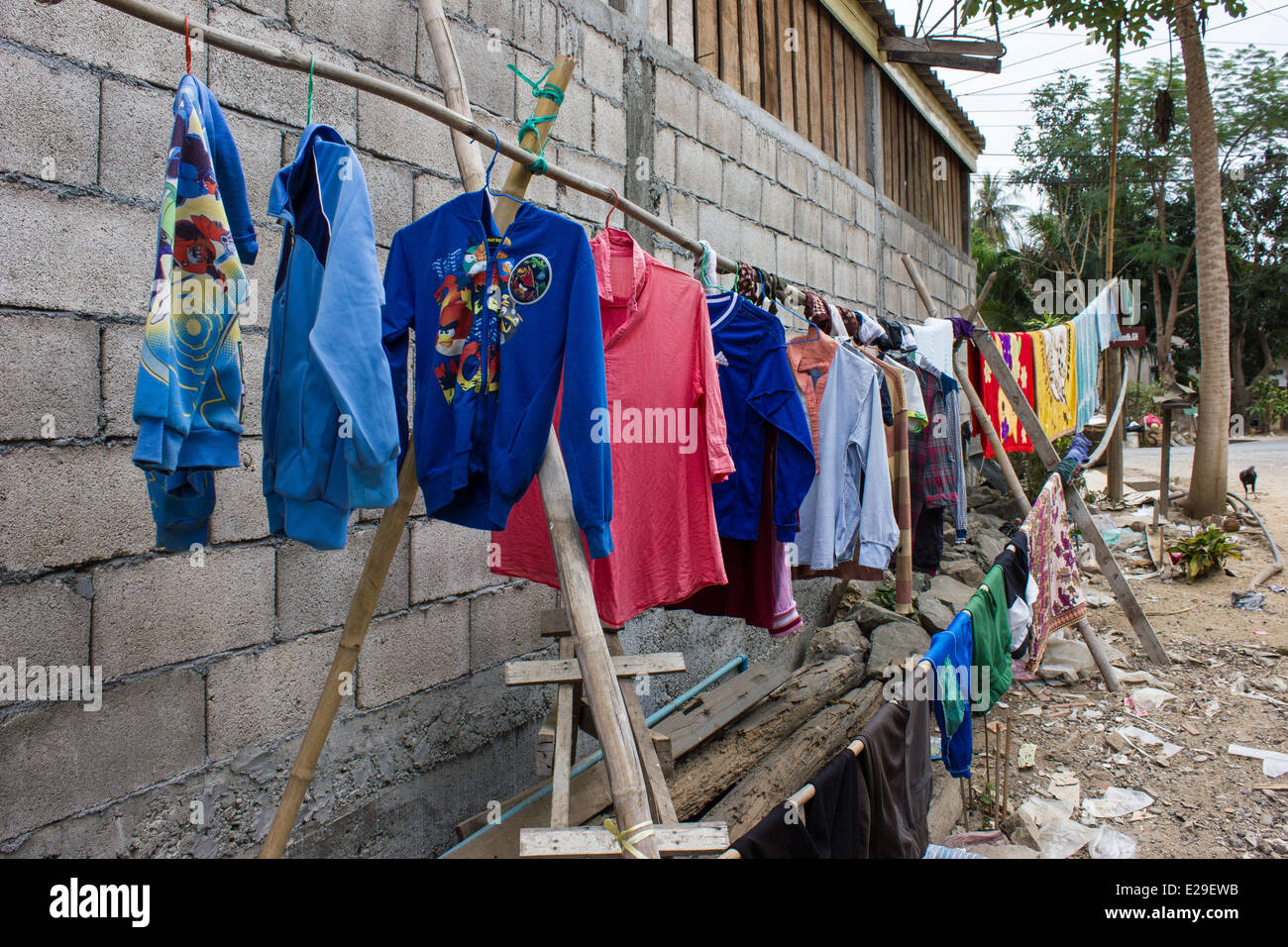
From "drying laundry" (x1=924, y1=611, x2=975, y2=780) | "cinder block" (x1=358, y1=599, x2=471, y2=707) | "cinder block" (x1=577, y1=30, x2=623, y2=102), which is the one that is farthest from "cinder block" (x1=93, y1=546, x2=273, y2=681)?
"cinder block" (x1=577, y1=30, x2=623, y2=102)

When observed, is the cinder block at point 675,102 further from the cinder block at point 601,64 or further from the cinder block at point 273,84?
the cinder block at point 273,84

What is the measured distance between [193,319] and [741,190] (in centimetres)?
420

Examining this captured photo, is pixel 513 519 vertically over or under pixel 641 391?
under

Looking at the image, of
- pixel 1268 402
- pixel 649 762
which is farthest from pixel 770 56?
pixel 1268 402

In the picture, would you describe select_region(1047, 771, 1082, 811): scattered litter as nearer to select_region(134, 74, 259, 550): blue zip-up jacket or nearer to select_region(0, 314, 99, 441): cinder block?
select_region(134, 74, 259, 550): blue zip-up jacket

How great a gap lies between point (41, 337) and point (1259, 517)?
37.3 ft

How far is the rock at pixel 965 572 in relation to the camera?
6.98 meters

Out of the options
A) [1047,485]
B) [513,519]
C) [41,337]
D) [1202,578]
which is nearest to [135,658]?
[41,337]

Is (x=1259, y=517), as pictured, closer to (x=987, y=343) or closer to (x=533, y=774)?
(x=987, y=343)

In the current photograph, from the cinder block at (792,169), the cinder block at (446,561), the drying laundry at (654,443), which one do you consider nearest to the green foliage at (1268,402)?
the cinder block at (792,169)

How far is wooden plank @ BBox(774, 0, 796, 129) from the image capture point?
19.1ft

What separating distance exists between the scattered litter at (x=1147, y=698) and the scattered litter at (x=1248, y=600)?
2247 millimetres

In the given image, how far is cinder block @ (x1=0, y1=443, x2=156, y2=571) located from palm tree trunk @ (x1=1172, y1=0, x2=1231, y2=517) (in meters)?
10.6

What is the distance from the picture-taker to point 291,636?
2.65 m
